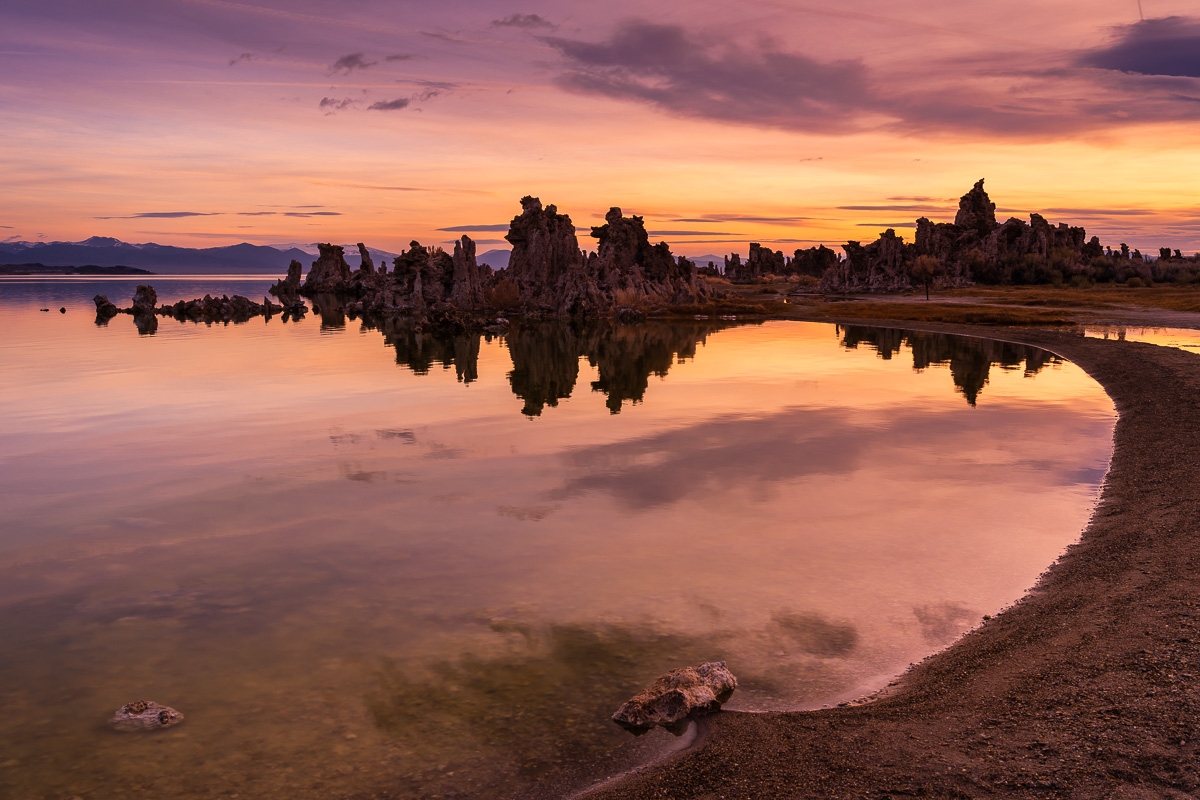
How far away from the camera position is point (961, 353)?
176ft

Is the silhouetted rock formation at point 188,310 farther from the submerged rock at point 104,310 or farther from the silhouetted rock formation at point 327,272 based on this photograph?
the silhouetted rock formation at point 327,272

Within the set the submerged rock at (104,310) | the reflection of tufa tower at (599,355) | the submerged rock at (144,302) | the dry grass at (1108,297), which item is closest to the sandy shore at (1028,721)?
the reflection of tufa tower at (599,355)

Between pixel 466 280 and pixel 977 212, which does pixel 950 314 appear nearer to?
pixel 466 280

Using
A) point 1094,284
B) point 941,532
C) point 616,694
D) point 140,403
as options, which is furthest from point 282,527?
point 1094,284

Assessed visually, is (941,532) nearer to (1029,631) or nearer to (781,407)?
(1029,631)

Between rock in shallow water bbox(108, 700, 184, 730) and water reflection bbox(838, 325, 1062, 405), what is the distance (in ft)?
106

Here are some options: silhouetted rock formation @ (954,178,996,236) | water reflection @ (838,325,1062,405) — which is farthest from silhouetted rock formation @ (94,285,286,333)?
silhouetted rock formation @ (954,178,996,236)

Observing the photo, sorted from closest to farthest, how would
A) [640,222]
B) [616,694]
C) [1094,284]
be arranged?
[616,694] → [640,222] → [1094,284]

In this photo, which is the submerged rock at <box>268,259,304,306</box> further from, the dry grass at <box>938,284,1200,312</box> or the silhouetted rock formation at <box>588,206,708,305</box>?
the dry grass at <box>938,284,1200,312</box>

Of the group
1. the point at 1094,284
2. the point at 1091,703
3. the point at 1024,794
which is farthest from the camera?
the point at 1094,284

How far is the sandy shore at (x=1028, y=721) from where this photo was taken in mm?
7715

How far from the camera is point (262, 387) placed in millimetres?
39250

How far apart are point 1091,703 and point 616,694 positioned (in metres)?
5.67

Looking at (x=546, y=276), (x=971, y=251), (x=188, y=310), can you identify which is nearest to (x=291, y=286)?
(x=188, y=310)
